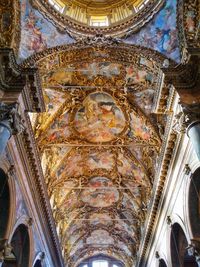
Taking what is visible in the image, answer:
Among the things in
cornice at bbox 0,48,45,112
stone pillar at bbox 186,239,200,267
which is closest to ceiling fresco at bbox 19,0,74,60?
cornice at bbox 0,48,45,112

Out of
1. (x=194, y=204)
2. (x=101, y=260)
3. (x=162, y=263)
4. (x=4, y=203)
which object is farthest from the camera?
(x=101, y=260)

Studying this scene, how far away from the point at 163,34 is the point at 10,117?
5.86 m

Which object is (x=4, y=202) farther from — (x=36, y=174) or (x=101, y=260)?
(x=101, y=260)

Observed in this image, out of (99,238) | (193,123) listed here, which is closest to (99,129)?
(193,123)

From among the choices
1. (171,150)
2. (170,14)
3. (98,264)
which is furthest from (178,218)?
(98,264)

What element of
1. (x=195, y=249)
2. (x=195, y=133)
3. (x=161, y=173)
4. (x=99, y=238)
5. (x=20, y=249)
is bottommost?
(x=195, y=249)

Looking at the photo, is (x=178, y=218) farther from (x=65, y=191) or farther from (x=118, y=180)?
(x=65, y=191)

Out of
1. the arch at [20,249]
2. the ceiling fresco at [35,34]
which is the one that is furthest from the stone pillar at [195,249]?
the ceiling fresco at [35,34]

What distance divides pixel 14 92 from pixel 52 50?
2424mm

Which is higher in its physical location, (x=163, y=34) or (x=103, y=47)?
(x=103, y=47)

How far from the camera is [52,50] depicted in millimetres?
10594

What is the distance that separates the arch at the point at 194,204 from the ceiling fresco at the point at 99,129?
2.83 m

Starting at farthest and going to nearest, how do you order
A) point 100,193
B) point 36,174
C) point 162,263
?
point 100,193
point 162,263
point 36,174

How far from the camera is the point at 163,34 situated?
10.4 metres
